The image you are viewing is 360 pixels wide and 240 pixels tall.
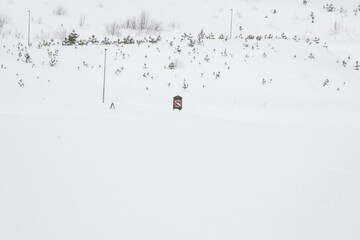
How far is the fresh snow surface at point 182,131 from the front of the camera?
3551mm

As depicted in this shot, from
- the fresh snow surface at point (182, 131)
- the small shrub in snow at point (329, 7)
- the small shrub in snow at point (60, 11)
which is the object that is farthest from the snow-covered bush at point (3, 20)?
the small shrub in snow at point (329, 7)

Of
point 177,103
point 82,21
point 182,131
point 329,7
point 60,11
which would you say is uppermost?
point 329,7

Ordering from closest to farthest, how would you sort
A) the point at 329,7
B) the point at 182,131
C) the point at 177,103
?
1. the point at 182,131
2. the point at 177,103
3. the point at 329,7

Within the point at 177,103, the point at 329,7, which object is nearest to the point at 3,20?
the point at 177,103

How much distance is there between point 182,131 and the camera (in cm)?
816

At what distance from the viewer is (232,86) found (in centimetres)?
1444

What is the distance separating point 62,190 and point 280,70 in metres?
13.6

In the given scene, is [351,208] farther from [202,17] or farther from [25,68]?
[202,17]

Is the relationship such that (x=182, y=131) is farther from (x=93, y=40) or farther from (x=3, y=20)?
(x=3, y=20)

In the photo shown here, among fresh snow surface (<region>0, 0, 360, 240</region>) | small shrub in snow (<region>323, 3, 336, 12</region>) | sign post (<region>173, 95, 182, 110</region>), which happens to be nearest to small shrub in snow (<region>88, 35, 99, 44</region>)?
fresh snow surface (<region>0, 0, 360, 240</region>)

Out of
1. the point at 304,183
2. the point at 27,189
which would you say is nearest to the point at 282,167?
the point at 304,183

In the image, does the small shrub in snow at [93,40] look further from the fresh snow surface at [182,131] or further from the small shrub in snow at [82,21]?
the small shrub in snow at [82,21]

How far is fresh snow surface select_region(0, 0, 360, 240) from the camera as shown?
140 inches

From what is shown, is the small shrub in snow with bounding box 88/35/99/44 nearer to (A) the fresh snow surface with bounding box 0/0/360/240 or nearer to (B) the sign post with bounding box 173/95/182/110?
(A) the fresh snow surface with bounding box 0/0/360/240
